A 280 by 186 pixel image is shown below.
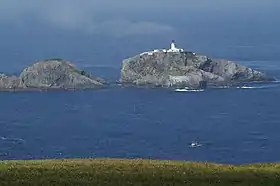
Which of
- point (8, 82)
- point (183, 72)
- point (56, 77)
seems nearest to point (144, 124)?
point (8, 82)

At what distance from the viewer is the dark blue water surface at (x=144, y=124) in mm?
111688

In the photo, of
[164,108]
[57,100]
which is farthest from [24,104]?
[164,108]

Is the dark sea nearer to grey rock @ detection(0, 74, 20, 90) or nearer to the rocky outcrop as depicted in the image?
grey rock @ detection(0, 74, 20, 90)

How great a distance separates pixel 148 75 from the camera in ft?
620

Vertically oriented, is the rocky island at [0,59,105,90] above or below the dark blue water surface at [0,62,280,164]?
above

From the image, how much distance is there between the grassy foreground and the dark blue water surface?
75378mm

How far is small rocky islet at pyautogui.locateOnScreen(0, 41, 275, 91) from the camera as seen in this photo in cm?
18062

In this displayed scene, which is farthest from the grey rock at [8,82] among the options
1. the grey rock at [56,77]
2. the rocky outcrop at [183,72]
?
the rocky outcrop at [183,72]

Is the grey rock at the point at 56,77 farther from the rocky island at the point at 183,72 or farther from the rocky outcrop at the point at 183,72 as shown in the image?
the rocky outcrop at the point at 183,72

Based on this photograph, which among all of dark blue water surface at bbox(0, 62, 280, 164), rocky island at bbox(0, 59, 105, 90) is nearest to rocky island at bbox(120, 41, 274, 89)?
dark blue water surface at bbox(0, 62, 280, 164)

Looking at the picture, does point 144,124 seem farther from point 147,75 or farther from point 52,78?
point 147,75

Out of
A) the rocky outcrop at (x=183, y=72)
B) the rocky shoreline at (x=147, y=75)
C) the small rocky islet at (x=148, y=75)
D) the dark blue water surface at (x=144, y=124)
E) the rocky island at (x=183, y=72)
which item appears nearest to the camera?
the dark blue water surface at (x=144, y=124)

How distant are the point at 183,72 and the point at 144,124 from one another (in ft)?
183

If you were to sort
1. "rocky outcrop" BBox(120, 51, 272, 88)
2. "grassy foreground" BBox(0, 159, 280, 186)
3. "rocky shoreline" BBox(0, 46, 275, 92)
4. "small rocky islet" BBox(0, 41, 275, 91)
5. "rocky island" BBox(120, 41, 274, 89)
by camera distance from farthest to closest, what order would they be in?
"rocky outcrop" BBox(120, 51, 272, 88), "rocky island" BBox(120, 41, 274, 89), "small rocky islet" BBox(0, 41, 275, 91), "rocky shoreline" BBox(0, 46, 275, 92), "grassy foreground" BBox(0, 159, 280, 186)
